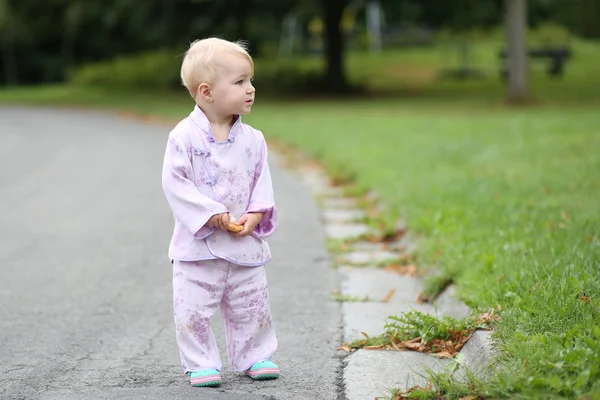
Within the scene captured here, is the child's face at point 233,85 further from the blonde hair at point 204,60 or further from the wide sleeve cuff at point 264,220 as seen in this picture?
the wide sleeve cuff at point 264,220

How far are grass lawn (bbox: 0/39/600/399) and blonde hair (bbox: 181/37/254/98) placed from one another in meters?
1.66

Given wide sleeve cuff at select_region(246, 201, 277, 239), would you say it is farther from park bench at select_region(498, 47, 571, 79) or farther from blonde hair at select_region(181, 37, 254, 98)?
park bench at select_region(498, 47, 571, 79)

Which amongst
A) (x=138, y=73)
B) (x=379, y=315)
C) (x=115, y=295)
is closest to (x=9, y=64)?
(x=138, y=73)

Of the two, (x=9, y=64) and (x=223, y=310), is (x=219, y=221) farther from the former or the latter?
(x=9, y=64)

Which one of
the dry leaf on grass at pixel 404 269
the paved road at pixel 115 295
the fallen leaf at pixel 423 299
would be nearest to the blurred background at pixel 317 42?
the paved road at pixel 115 295

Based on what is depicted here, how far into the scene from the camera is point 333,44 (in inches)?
1199

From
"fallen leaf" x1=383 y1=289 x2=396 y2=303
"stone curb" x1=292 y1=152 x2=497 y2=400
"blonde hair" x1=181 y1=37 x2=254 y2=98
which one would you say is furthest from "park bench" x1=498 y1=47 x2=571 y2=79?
"blonde hair" x1=181 y1=37 x2=254 y2=98

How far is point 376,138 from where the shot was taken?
14.1 meters

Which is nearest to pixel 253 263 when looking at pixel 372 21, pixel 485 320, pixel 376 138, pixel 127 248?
pixel 485 320

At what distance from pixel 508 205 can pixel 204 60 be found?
402 cm

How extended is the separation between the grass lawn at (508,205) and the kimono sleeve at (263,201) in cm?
110

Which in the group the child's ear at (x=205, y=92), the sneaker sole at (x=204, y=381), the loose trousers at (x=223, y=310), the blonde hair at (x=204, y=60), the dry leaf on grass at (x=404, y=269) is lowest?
the dry leaf on grass at (x=404, y=269)

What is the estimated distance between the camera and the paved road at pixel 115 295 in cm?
404

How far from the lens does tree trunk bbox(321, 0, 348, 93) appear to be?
30.4 meters
